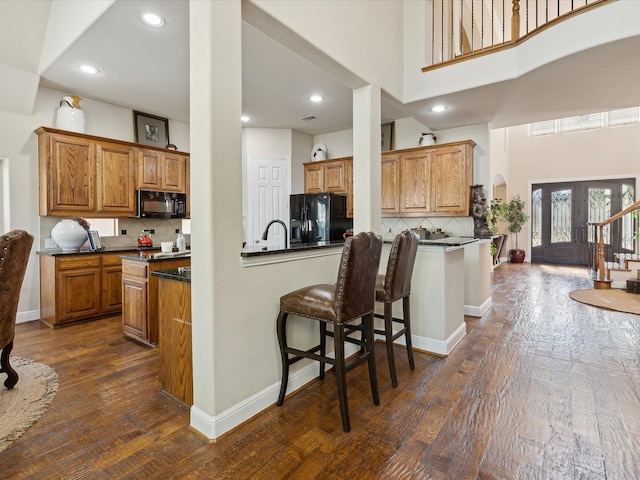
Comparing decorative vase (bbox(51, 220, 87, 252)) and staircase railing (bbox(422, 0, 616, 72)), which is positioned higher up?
staircase railing (bbox(422, 0, 616, 72))

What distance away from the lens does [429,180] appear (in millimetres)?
4613

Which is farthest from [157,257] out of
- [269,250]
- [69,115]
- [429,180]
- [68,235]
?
[429,180]

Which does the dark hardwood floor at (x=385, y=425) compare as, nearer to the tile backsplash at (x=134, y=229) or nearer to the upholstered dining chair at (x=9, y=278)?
the upholstered dining chair at (x=9, y=278)

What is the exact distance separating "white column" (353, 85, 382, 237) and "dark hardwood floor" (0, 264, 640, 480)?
1.25 meters

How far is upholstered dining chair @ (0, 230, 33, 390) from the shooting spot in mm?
1951

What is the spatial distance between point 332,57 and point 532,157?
900cm

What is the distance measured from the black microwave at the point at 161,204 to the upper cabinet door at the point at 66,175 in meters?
0.58

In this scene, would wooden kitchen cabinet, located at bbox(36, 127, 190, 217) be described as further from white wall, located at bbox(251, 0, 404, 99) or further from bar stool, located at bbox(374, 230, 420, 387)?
bar stool, located at bbox(374, 230, 420, 387)

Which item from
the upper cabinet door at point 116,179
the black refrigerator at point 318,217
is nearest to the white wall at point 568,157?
the black refrigerator at point 318,217

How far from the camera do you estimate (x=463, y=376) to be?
2518 millimetres

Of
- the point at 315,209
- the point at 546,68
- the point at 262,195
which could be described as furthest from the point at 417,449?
the point at 262,195

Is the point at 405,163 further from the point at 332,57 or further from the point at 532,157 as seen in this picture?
the point at 532,157

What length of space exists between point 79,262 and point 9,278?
2028mm

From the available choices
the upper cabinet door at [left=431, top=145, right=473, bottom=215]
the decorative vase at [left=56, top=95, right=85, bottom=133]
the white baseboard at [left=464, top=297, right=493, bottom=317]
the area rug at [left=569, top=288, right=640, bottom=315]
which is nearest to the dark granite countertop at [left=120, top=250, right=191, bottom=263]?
the decorative vase at [left=56, top=95, right=85, bottom=133]
